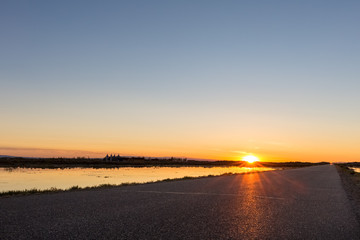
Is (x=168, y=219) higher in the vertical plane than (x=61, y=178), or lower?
lower

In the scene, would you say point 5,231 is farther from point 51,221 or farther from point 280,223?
point 280,223

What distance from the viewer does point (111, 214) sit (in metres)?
10.0

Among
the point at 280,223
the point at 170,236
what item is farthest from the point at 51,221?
the point at 280,223

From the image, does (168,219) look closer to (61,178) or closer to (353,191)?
(353,191)

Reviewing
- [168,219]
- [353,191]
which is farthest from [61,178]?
[353,191]

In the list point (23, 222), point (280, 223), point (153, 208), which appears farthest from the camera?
point (153, 208)

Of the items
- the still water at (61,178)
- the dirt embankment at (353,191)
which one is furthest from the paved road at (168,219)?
the still water at (61,178)

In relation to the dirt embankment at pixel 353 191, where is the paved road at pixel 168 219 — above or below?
below

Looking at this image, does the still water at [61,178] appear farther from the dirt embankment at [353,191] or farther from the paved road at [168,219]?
the dirt embankment at [353,191]

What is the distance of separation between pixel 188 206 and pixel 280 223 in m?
3.65

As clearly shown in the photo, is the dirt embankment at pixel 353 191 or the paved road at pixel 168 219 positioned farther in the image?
the dirt embankment at pixel 353 191

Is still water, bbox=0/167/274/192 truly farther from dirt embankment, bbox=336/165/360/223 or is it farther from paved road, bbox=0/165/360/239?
dirt embankment, bbox=336/165/360/223

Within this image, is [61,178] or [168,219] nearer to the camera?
[168,219]

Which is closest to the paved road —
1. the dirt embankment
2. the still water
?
the dirt embankment
